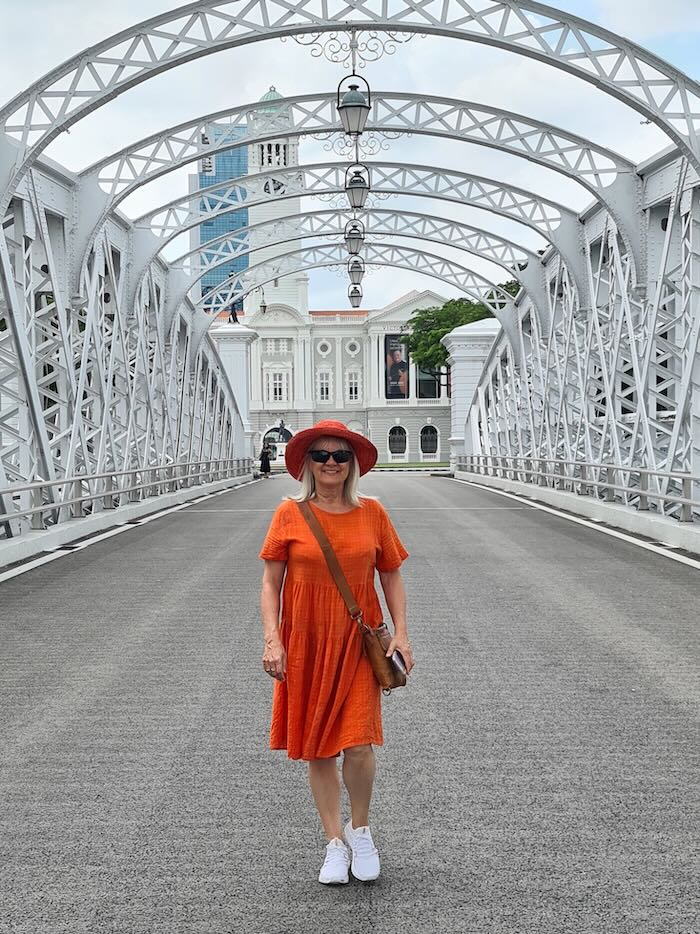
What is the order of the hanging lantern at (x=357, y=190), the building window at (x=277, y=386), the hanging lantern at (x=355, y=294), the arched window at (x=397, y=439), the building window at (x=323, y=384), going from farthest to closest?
the building window at (x=323, y=384) < the building window at (x=277, y=386) < the arched window at (x=397, y=439) < the hanging lantern at (x=355, y=294) < the hanging lantern at (x=357, y=190)

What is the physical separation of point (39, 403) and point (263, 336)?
87.8 metres

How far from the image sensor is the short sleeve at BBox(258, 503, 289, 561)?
13.2 feet

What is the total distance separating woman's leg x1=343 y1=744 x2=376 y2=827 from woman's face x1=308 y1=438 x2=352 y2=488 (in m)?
0.90

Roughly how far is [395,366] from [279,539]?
96022 mm

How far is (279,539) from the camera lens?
403cm

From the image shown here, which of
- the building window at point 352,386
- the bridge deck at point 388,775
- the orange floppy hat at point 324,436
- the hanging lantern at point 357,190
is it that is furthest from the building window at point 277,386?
the orange floppy hat at point 324,436

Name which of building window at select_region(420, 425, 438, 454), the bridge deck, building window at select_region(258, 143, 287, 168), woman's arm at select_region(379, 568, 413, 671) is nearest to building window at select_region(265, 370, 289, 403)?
building window at select_region(420, 425, 438, 454)

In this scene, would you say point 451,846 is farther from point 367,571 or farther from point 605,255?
point 605,255

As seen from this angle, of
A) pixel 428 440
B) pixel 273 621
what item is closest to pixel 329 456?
pixel 273 621

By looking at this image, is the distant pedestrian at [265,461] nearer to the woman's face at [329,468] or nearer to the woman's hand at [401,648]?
the woman's face at [329,468]

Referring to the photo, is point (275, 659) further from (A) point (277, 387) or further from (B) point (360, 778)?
(A) point (277, 387)

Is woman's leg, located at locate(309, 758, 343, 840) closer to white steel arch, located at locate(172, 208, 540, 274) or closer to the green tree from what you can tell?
white steel arch, located at locate(172, 208, 540, 274)

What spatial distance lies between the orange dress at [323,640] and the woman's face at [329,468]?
0.33ft

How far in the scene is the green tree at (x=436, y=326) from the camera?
75.6 m
